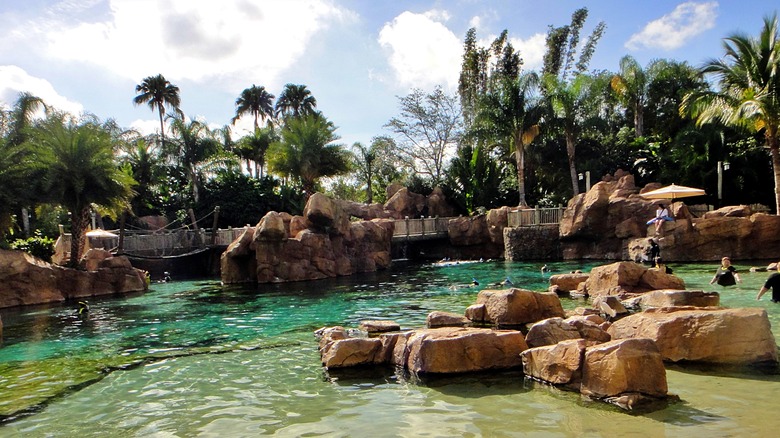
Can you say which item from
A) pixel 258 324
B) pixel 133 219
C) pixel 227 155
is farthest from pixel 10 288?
pixel 227 155

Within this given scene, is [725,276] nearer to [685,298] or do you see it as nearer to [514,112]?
[685,298]

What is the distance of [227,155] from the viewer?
42906 mm

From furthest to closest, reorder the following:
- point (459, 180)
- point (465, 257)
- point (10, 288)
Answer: point (459, 180)
point (465, 257)
point (10, 288)

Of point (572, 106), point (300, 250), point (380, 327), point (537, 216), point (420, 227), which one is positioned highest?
point (572, 106)

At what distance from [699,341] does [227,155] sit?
3999cm

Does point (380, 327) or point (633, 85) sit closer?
point (380, 327)

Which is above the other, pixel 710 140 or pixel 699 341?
pixel 710 140

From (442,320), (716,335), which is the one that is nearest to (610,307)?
(442,320)

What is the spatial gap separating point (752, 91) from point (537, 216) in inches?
427

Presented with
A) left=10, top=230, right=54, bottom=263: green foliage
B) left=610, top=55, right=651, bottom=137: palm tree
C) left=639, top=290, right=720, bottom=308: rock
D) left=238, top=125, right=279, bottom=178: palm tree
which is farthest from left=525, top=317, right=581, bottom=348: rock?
left=238, top=125, right=279, bottom=178: palm tree

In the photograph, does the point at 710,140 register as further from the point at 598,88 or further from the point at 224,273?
the point at 224,273

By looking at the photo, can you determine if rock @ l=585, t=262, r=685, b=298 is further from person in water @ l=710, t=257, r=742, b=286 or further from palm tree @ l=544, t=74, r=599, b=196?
palm tree @ l=544, t=74, r=599, b=196

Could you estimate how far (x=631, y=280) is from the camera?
13766 mm

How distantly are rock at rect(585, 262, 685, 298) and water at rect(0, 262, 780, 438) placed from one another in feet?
3.63
